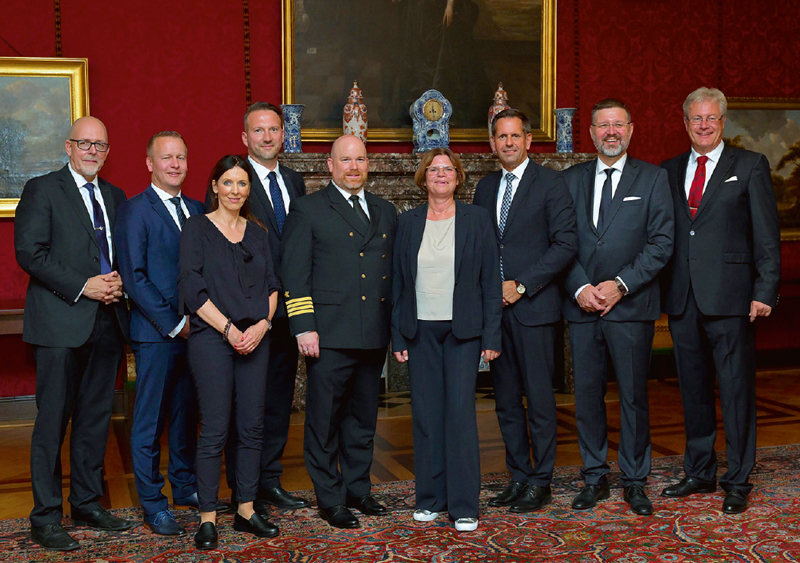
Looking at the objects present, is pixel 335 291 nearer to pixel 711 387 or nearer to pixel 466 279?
pixel 466 279

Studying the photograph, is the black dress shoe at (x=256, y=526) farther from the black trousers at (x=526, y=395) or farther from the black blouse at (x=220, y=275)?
the black trousers at (x=526, y=395)

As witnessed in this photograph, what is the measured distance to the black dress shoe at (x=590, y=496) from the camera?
12.9 feet

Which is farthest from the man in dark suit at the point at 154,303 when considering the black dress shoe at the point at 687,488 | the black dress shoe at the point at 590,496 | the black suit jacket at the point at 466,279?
the black dress shoe at the point at 687,488

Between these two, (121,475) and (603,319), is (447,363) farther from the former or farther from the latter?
(121,475)

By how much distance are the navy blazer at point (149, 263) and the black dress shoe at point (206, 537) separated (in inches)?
32.6

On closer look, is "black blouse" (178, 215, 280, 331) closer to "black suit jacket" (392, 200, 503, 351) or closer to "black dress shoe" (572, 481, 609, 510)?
"black suit jacket" (392, 200, 503, 351)

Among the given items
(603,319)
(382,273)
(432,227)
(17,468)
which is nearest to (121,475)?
(17,468)

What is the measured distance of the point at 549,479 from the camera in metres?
4.04

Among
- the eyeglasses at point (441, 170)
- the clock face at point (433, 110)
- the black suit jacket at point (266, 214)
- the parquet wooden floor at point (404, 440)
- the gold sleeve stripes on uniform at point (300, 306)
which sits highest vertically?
the clock face at point (433, 110)

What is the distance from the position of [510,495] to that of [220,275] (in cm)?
172

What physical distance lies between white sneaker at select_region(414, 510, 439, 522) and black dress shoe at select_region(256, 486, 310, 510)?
1.90 feet

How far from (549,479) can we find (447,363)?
83cm

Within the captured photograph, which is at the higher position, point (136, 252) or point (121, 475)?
point (136, 252)

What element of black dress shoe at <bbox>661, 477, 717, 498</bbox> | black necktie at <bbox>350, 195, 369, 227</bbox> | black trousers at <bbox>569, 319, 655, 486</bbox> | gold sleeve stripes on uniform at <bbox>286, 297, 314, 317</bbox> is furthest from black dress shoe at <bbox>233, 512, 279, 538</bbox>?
black dress shoe at <bbox>661, 477, 717, 498</bbox>
